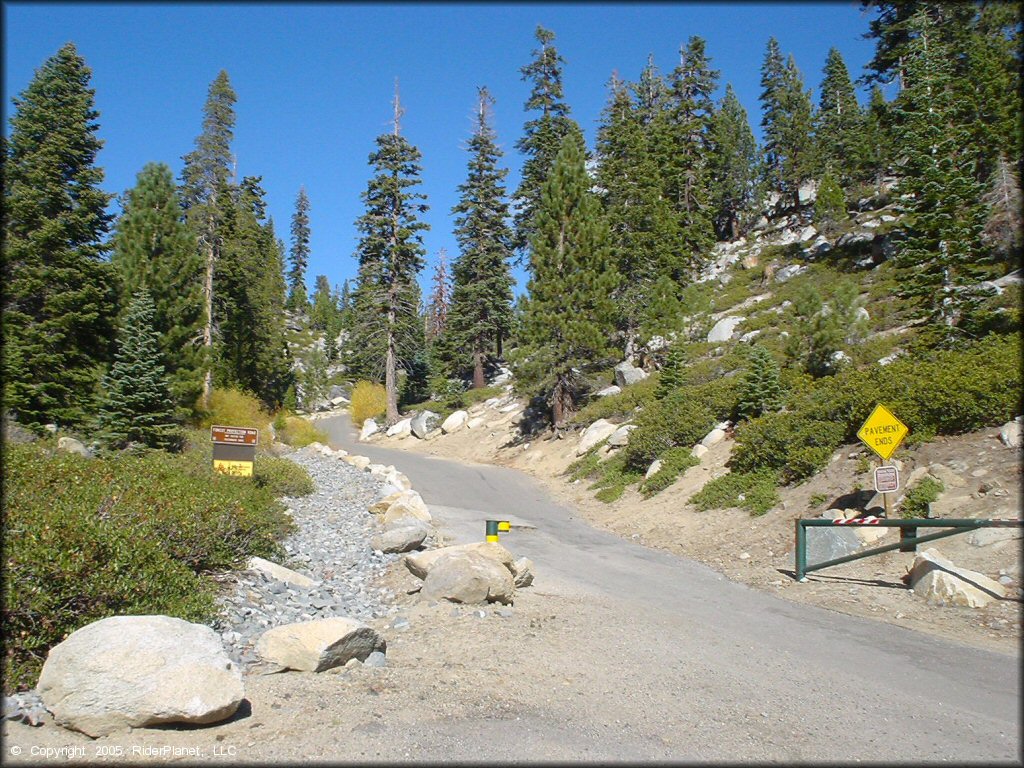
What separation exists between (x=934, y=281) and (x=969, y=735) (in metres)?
14.6

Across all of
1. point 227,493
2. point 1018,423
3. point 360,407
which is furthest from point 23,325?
point 360,407

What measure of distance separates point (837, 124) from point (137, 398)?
56.1 meters

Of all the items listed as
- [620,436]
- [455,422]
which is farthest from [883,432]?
[455,422]

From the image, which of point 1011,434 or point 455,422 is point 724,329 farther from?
point 1011,434

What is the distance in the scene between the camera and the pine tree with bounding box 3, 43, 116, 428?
17516 millimetres

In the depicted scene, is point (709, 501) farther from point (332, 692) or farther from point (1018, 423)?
point (332, 692)

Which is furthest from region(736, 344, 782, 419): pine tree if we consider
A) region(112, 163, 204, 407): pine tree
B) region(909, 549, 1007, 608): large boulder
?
region(112, 163, 204, 407): pine tree

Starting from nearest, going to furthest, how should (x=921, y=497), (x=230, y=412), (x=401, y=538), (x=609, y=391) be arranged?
1. (x=921, y=497)
2. (x=401, y=538)
3. (x=230, y=412)
4. (x=609, y=391)

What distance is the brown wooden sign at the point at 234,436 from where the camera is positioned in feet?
40.0

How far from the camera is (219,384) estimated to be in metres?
34.8

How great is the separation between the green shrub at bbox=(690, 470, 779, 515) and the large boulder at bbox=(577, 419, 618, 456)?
28.3 ft

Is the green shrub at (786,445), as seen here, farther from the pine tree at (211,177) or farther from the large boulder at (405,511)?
the pine tree at (211,177)

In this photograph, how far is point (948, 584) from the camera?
750 cm

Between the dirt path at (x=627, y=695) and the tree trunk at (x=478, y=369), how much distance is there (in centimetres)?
3567
